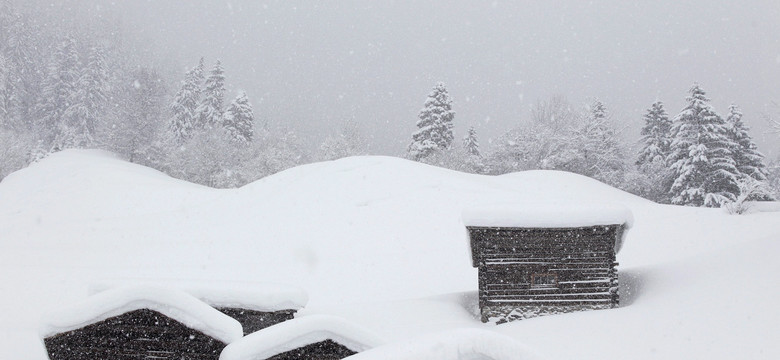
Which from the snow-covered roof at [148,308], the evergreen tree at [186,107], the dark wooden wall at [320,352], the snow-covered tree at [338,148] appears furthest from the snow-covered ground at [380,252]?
the snow-covered tree at [338,148]

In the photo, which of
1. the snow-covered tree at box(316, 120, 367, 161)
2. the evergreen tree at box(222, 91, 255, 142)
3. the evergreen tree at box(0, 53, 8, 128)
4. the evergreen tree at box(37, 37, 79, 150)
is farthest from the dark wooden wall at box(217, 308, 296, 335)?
the evergreen tree at box(37, 37, 79, 150)

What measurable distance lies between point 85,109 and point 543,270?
61.4 meters

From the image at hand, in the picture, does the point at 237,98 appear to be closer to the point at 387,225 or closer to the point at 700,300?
the point at 387,225

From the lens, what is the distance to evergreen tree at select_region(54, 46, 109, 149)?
57.2 m

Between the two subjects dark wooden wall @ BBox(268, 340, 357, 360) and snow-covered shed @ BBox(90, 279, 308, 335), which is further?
snow-covered shed @ BBox(90, 279, 308, 335)

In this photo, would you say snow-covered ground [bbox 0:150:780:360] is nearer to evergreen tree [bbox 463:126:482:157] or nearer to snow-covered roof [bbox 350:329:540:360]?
snow-covered roof [bbox 350:329:540:360]

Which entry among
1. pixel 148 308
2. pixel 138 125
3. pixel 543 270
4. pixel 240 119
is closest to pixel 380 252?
pixel 543 270

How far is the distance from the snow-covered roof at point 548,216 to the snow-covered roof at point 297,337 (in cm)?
655

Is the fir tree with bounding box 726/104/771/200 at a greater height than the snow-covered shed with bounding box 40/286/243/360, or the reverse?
the fir tree with bounding box 726/104/771/200

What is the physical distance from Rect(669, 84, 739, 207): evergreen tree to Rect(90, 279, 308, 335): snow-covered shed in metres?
34.7

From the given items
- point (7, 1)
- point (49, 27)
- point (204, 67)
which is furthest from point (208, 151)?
point (49, 27)

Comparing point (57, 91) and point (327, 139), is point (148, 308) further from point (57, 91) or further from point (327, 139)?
point (57, 91)

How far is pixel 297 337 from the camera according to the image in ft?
14.1

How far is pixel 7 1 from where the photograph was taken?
73.8 meters
